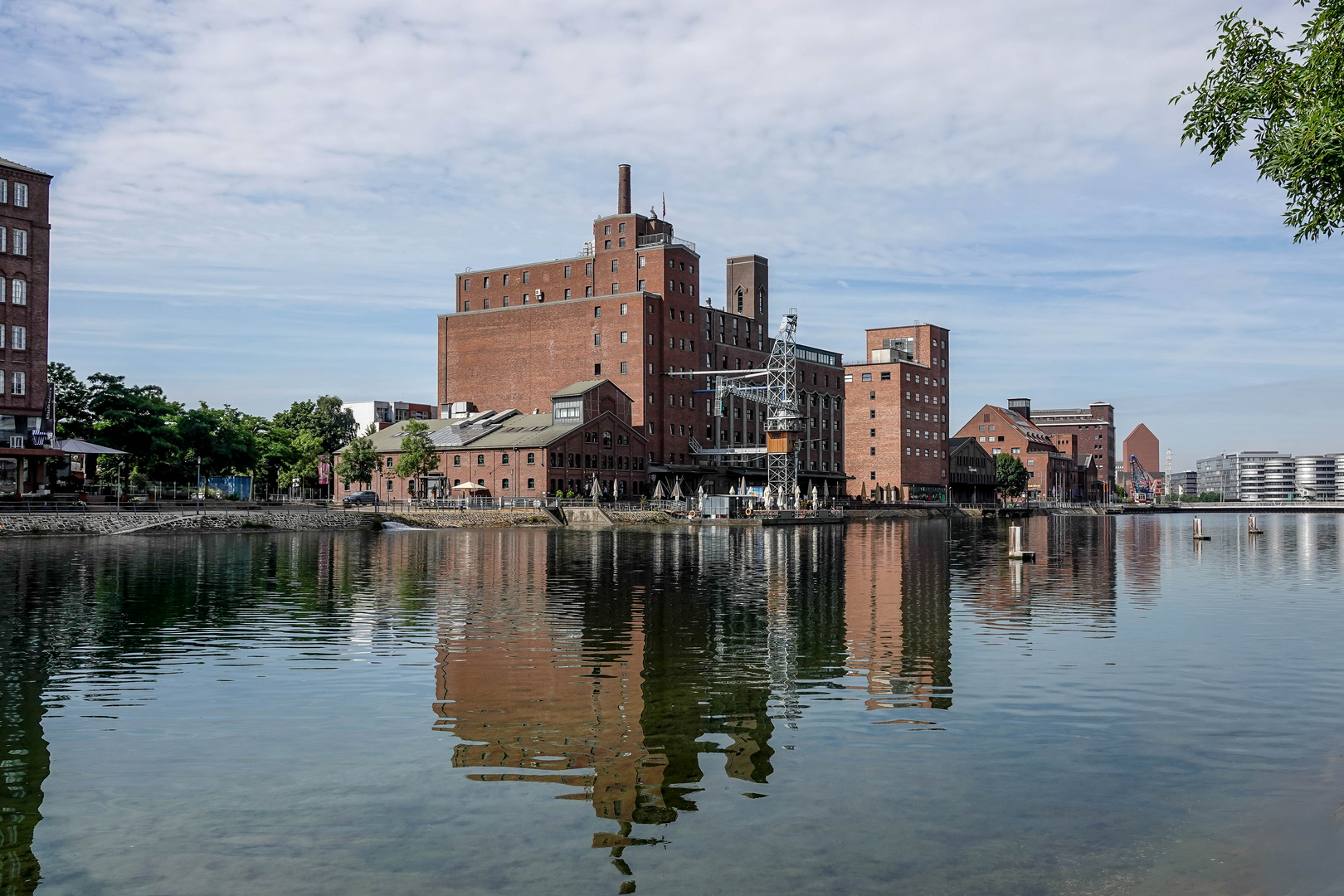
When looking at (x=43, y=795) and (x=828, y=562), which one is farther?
(x=828, y=562)

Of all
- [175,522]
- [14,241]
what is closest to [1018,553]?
[175,522]

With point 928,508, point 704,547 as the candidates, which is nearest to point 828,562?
point 704,547

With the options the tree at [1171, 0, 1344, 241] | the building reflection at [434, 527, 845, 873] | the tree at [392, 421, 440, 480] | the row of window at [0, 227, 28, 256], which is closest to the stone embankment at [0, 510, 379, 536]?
the tree at [392, 421, 440, 480]

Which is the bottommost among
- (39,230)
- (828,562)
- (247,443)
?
(828,562)

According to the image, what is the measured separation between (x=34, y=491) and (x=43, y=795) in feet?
226

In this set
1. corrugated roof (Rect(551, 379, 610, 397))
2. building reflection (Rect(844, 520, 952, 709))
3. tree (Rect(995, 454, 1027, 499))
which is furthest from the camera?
tree (Rect(995, 454, 1027, 499))

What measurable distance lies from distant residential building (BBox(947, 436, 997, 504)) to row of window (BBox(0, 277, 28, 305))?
451 ft

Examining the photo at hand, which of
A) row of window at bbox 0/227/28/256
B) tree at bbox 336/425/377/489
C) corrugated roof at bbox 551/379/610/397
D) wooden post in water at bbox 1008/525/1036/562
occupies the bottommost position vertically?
wooden post in water at bbox 1008/525/1036/562

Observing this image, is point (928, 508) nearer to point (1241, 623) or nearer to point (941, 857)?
point (1241, 623)

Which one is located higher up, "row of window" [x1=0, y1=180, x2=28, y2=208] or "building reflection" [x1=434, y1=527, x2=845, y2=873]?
"row of window" [x1=0, y1=180, x2=28, y2=208]

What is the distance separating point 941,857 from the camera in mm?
9133

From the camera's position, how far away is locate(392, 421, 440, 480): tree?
328 feet

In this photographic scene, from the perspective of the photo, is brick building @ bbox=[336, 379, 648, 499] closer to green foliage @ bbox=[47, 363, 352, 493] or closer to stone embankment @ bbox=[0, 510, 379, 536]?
green foliage @ bbox=[47, 363, 352, 493]

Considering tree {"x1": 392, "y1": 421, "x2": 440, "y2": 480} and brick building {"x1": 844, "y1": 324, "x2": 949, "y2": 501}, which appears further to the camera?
brick building {"x1": 844, "y1": 324, "x2": 949, "y2": 501}
